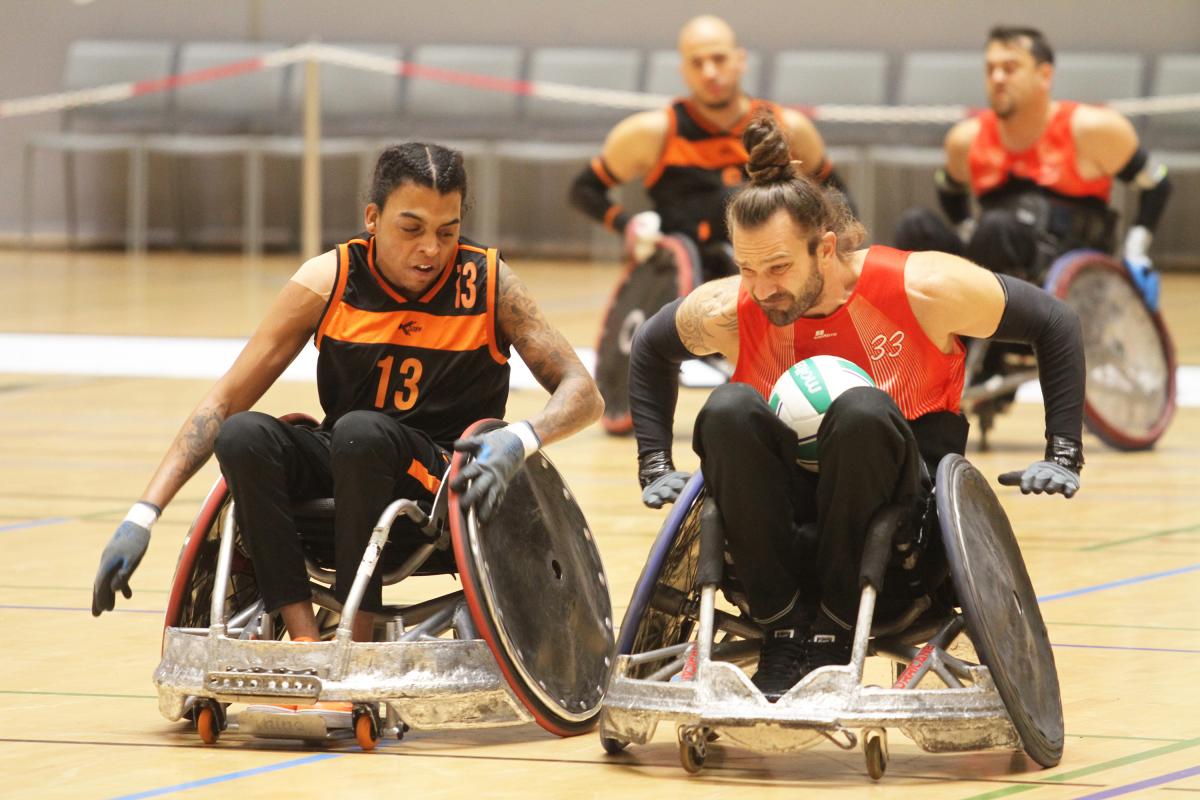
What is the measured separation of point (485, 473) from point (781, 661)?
60cm

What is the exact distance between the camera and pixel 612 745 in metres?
3.74

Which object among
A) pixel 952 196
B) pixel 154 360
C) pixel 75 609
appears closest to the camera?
pixel 75 609

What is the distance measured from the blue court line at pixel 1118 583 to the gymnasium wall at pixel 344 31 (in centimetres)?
1068

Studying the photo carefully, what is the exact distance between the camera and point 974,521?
12.1 feet

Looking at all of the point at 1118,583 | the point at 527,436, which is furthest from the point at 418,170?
the point at 1118,583

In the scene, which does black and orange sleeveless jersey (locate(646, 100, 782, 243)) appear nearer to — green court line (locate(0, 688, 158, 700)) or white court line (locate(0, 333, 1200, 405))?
white court line (locate(0, 333, 1200, 405))

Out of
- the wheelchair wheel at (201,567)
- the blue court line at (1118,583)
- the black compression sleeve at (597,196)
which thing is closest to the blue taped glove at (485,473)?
the wheelchair wheel at (201,567)

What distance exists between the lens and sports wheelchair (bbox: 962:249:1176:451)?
777 cm

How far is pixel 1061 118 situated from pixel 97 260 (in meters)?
10.5

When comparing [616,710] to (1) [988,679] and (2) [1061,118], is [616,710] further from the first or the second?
(2) [1061,118]

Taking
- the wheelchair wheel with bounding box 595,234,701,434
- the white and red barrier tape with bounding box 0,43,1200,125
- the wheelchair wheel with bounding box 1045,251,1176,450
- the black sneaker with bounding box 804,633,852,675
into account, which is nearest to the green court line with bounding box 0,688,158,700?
the black sneaker with bounding box 804,633,852,675

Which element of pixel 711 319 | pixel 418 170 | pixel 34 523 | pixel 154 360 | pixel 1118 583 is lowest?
pixel 154 360

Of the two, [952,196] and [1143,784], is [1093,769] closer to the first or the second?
[1143,784]

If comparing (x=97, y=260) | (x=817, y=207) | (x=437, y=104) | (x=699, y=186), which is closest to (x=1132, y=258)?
(x=699, y=186)
